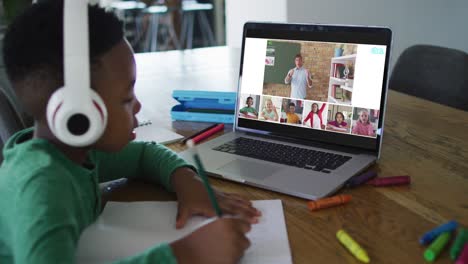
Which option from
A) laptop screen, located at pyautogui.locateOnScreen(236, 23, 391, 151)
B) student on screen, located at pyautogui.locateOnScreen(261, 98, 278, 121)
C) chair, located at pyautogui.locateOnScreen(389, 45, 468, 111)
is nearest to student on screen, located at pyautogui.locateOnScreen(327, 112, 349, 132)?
laptop screen, located at pyautogui.locateOnScreen(236, 23, 391, 151)

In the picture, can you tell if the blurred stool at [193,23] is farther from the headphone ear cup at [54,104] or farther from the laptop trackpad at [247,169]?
the headphone ear cup at [54,104]

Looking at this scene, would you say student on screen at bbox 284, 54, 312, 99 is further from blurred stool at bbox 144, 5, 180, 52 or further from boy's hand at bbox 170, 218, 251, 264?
blurred stool at bbox 144, 5, 180, 52

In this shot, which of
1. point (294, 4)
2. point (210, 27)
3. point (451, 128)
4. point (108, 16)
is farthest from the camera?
point (210, 27)

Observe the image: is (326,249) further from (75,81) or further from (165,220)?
(75,81)

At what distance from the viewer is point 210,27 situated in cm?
527

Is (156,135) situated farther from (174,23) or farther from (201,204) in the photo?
(174,23)

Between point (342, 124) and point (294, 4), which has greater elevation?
point (294, 4)

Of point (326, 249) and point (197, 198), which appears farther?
point (197, 198)

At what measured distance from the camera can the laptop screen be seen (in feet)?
3.17

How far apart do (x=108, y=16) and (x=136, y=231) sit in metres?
0.32

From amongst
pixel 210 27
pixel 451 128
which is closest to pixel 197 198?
pixel 451 128

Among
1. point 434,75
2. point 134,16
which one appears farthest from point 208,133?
point 134,16

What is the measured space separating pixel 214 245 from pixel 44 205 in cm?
21

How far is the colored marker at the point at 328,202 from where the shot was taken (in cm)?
77
